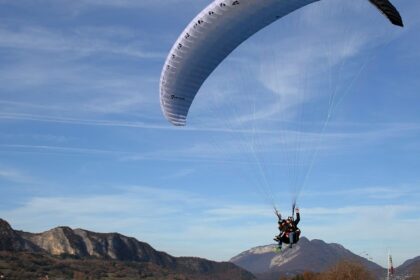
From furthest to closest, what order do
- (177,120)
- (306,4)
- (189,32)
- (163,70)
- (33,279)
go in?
(33,279)
(177,120)
(163,70)
(189,32)
(306,4)

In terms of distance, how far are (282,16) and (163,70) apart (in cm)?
701

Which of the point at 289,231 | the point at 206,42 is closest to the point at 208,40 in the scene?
the point at 206,42

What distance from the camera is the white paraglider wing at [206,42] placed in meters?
24.7

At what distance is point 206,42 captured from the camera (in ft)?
88.5

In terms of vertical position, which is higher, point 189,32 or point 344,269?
point 189,32

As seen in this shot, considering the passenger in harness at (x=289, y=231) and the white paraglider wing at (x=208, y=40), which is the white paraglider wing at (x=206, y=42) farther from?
the passenger in harness at (x=289, y=231)

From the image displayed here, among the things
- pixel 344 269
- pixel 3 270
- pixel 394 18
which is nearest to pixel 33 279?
pixel 3 270

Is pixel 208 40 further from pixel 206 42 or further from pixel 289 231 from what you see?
pixel 289 231

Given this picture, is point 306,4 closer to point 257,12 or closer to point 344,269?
point 257,12

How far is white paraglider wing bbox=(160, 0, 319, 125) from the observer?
24.7 meters

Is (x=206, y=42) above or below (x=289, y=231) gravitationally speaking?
above

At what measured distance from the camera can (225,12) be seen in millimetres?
24938

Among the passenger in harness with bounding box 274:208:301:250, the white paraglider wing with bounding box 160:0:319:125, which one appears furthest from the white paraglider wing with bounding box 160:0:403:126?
the passenger in harness with bounding box 274:208:301:250

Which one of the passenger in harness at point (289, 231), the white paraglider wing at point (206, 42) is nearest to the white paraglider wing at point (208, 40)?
the white paraglider wing at point (206, 42)
